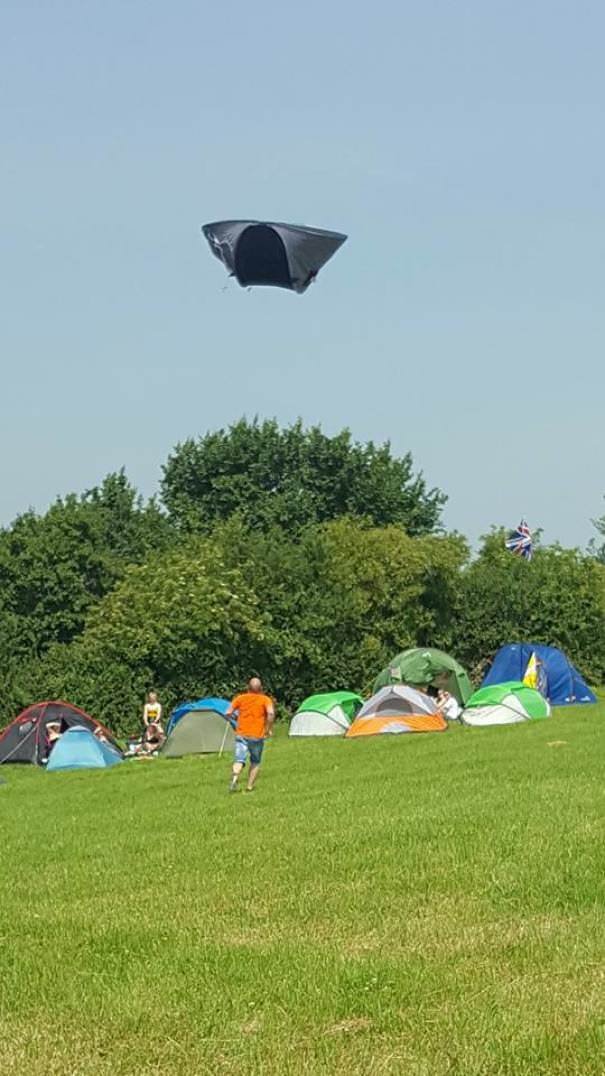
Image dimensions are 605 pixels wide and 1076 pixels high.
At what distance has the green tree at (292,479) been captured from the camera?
62.2m

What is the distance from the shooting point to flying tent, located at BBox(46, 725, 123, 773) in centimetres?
3253

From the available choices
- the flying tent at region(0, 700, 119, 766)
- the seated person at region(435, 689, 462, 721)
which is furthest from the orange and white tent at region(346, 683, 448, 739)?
the flying tent at region(0, 700, 119, 766)

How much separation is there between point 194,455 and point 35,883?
165ft

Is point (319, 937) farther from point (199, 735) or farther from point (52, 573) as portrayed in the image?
point (52, 573)

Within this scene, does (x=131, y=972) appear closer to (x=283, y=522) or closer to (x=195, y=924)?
(x=195, y=924)

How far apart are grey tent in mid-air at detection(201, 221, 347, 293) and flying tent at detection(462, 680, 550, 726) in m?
19.3

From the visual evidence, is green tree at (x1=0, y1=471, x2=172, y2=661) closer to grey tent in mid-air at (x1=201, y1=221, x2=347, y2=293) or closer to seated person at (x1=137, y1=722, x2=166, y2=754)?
seated person at (x1=137, y1=722, x2=166, y2=754)

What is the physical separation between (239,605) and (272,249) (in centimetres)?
2609

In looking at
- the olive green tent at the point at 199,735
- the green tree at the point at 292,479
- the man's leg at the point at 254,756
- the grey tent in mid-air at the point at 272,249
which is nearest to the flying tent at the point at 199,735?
the olive green tent at the point at 199,735

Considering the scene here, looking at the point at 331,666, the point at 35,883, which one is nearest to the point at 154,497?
the point at 331,666

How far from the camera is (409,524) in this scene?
62.6m

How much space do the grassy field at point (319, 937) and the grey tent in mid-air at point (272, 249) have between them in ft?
21.2

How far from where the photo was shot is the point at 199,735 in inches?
1377

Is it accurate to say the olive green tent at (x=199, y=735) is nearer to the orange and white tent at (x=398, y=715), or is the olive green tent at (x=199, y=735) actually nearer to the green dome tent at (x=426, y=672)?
the orange and white tent at (x=398, y=715)
